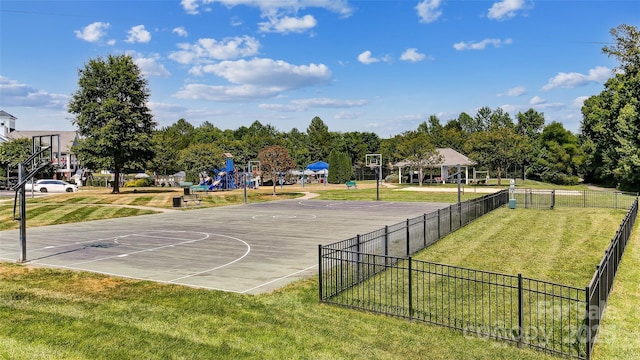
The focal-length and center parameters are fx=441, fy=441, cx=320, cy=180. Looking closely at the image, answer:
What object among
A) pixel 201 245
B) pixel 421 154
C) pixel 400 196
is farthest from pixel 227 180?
pixel 201 245

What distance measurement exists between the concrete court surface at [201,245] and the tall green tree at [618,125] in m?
32.3

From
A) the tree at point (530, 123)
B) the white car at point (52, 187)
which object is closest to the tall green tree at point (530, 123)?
the tree at point (530, 123)

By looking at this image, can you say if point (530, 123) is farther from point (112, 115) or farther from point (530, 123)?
point (112, 115)

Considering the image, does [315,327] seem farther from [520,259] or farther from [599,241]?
[599,241]

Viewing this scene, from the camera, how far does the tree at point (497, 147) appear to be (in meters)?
63.6

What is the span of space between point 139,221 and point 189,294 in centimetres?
1903

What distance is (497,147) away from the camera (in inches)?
2517

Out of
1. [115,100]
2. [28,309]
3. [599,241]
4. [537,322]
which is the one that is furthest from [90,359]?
[115,100]

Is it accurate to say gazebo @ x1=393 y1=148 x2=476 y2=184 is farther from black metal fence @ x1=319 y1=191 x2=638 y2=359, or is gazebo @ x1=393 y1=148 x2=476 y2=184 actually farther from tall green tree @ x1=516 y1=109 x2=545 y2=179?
black metal fence @ x1=319 y1=191 x2=638 y2=359

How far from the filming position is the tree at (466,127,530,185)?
2502 inches

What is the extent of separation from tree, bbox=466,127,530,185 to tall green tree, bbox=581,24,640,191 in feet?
34.8

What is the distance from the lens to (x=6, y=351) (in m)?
7.92

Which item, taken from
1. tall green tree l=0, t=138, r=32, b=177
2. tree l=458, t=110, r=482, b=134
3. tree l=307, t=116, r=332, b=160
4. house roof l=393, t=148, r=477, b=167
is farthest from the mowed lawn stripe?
tree l=458, t=110, r=482, b=134

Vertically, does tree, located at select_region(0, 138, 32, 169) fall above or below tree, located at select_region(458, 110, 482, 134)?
below
